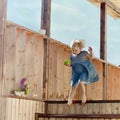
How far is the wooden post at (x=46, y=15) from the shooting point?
21.7 ft

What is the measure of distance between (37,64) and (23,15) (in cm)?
74

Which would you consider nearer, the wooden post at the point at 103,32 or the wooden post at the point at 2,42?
the wooden post at the point at 2,42

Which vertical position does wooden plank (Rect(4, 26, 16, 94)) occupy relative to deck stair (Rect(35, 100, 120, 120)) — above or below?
above

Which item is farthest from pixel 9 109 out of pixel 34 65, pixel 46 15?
pixel 46 15

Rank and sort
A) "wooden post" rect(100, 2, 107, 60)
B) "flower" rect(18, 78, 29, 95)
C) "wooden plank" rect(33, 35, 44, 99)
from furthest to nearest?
"wooden post" rect(100, 2, 107, 60) < "wooden plank" rect(33, 35, 44, 99) < "flower" rect(18, 78, 29, 95)

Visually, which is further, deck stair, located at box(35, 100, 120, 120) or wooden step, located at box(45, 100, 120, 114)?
wooden step, located at box(45, 100, 120, 114)

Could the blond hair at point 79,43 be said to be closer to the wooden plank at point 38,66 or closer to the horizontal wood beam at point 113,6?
the wooden plank at point 38,66

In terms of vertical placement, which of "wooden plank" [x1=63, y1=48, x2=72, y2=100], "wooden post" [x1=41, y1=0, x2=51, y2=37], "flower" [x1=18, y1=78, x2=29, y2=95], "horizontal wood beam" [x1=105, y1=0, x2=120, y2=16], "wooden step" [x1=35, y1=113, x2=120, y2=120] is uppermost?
"horizontal wood beam" [x1=105, y1=0, x2=120, y2=16]

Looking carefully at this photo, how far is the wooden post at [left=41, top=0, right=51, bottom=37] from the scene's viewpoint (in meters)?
6.61

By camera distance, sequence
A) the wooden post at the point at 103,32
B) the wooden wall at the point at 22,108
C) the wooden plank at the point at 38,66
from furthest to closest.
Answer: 1. the wooden post at the point at 103,32
2. the wooden plank at the point at 38,66
3. the wooden wall at the point at 22,108

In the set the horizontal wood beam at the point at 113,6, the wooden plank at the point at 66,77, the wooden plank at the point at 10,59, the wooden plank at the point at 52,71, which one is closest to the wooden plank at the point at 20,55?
the wooden plank at the point at 10,59

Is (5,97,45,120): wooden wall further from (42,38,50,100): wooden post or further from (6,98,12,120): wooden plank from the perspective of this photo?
(42,38,50,100): wooden post

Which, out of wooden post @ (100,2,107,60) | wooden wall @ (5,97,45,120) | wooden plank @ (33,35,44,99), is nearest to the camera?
wooden wall @ (5,97,45,120)

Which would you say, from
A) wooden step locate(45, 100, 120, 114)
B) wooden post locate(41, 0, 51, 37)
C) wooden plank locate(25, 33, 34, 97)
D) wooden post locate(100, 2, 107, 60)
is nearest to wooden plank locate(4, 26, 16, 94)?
wooden plank locate(25, 33, 34, 97)
